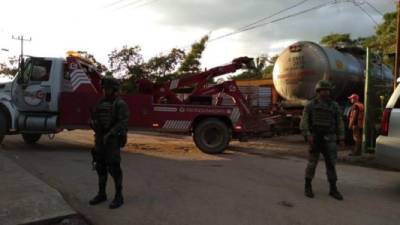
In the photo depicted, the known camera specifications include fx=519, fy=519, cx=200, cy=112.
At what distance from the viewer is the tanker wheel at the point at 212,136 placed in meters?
14.1

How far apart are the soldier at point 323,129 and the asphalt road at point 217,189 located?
386 millimetres

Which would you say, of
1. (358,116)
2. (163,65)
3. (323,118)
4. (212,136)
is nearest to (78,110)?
(212,136)

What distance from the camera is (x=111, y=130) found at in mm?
6926

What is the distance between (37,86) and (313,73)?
323 inches

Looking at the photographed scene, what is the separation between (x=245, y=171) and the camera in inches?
419

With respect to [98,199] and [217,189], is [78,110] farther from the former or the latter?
[98,199]

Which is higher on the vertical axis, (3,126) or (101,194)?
(3,126)

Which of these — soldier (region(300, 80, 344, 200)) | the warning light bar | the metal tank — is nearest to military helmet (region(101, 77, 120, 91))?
soldier (region(300, 80, 344, 200))

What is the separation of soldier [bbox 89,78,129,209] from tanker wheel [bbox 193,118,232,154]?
7.12m

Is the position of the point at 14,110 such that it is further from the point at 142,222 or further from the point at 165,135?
the point at 142,222

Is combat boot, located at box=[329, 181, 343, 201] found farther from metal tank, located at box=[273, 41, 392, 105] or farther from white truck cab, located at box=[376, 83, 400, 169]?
metal tank, located at box=[273, 41, 392, 105]

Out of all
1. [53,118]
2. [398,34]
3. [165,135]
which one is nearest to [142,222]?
[53,118]

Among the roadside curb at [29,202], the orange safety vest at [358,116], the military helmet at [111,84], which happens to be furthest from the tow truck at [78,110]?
the military helmet at [111,84]

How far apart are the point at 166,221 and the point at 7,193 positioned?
255cm
